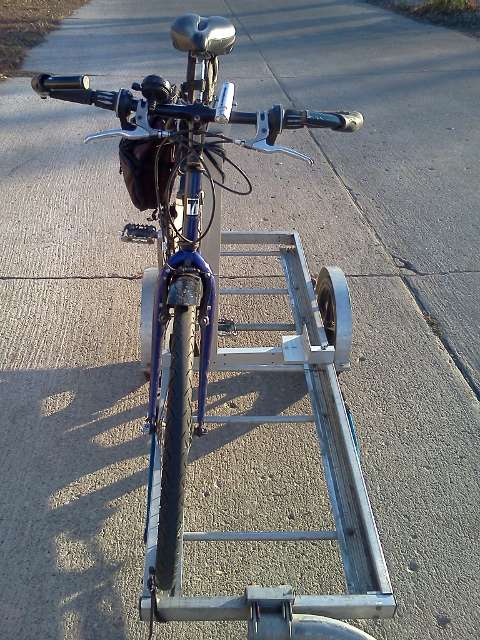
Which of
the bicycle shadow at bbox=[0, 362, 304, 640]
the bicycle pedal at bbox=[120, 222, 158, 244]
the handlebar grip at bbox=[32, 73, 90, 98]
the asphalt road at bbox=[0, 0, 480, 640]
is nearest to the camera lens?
the handlebar grip at bbox=[32, 73, 90, 98]

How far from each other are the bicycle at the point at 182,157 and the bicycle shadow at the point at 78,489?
42cm

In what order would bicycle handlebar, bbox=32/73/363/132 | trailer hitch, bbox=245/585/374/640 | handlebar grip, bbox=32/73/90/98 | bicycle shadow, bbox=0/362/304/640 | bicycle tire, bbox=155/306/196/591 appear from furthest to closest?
bicycle shadow, bbox=0/362/304/640, handlebar grip, bbox=32/73/90/98, bicycle handlebar, bbox=32/73/363/132, bicycle tire, bbox=155/306/196/591, trailer hitch, bbox=245/585/374/640

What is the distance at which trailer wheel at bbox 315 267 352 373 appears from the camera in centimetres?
318

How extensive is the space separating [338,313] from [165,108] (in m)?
1.57

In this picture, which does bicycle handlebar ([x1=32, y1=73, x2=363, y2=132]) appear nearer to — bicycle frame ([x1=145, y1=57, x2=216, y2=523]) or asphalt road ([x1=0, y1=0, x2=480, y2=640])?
bicycle frame ([x1=145, y1=57, x2=216, y2=523])

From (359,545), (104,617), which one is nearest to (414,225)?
(359,545)

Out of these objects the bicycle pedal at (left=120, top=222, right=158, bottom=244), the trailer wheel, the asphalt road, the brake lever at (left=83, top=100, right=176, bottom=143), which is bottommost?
the asphalt road

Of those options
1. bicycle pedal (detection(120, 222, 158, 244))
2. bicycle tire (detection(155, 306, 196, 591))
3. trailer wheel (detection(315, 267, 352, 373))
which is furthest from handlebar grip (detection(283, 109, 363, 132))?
trailer wheel (detection(315, 267, 352, 373))

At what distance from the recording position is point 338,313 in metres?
3.22

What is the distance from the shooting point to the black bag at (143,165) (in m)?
2.39

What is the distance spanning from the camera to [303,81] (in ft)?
30.0

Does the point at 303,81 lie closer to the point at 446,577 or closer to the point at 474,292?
the point at 474,292

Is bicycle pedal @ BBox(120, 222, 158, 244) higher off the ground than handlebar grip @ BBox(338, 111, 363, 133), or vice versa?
handlebar grip @ BBox(338, 111, 363, 133)

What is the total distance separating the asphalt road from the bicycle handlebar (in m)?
1.52
